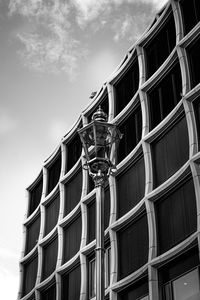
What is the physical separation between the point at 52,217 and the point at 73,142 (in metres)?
6.18

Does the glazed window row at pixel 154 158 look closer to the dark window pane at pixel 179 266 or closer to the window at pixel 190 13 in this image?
the dark window pane at pixel 179 266

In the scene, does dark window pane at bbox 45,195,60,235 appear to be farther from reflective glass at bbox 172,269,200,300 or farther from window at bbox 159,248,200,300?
reflective glass at bbox 172,269,200,300

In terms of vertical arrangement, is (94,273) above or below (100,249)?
above

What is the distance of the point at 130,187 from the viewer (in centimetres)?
3123

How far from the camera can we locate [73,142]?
40875 millimetres

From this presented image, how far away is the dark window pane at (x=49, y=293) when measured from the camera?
3762 centimetres

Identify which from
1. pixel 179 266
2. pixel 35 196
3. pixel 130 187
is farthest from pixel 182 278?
pixel 35 196

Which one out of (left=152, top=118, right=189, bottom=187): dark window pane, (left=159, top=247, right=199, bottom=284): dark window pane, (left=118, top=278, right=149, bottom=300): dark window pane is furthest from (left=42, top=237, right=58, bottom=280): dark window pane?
(left=159, top=247, right=199, bottom=284): dark window pane

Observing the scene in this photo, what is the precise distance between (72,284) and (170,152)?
12.5m

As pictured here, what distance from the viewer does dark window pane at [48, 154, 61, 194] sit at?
42.8m

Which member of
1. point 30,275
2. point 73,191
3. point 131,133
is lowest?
point 30,275

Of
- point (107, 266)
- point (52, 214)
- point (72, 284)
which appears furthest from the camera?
point (52, 214)

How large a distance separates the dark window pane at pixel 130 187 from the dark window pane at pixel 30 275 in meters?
13.3

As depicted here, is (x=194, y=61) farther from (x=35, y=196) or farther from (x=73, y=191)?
(x=35, y=196)
